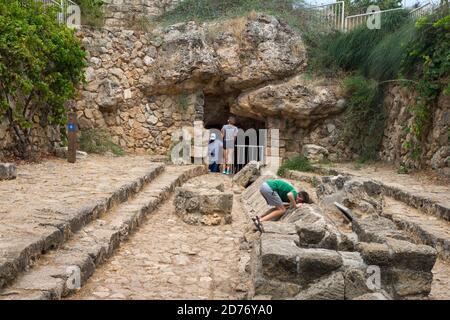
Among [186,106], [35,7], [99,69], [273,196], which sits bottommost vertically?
[273,196]

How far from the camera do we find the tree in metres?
8.63

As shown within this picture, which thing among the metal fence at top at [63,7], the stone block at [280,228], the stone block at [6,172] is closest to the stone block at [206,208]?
the stone block at [280,228]

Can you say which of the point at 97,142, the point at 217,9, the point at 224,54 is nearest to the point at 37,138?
the point at 97,142

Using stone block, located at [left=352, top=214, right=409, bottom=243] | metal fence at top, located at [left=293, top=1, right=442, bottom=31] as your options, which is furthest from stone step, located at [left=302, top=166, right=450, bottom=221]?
metal fence at top, located at [left=293, top=1, right=442, bottom=31]

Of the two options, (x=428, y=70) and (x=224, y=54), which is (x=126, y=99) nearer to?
(x=224, y=54)

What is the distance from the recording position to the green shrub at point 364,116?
12.7 m

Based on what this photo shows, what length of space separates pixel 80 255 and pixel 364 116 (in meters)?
10.4

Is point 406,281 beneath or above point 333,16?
beneath

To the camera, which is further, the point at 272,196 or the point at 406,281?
the point at 272,196

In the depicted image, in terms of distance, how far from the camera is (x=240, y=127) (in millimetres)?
17484
